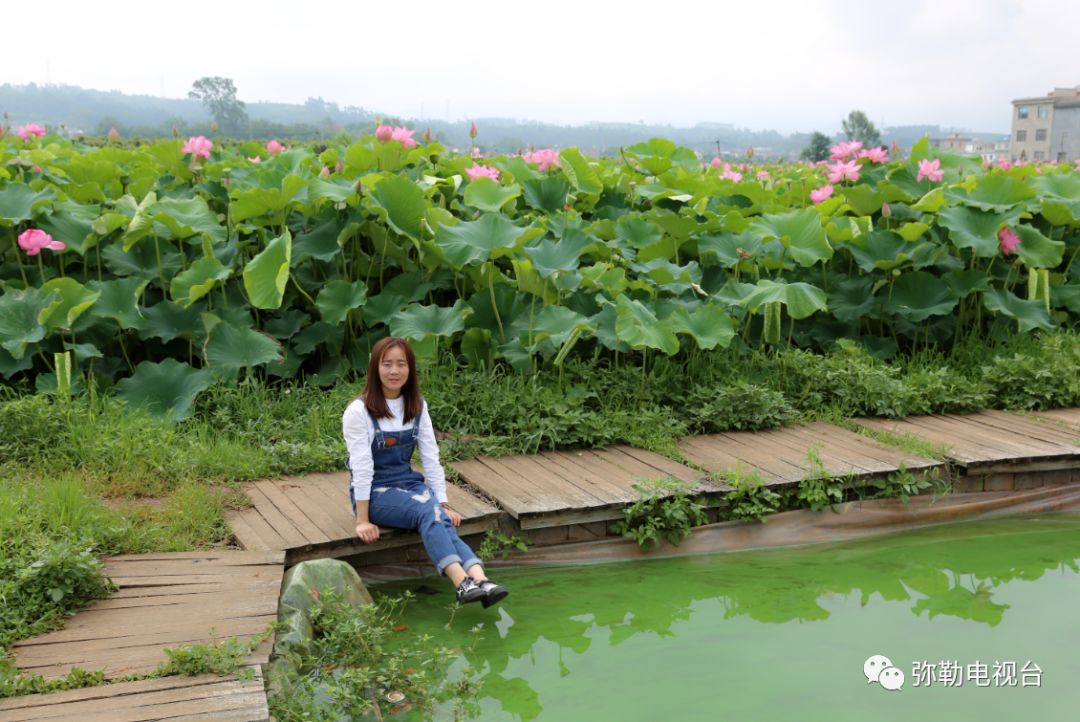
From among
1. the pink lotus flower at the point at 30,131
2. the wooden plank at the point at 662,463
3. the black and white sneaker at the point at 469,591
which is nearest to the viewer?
the black and white sneaker at the point at 469,591

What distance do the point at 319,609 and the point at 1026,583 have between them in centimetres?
Result: 240

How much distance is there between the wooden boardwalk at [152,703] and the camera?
224 centimetres

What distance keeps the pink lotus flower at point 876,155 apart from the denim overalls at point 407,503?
3.80 m

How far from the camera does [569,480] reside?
12.6 ft

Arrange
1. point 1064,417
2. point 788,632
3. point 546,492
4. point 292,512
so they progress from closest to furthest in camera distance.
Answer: point 788,632
point 292,512
point 546,492
point 1064,417

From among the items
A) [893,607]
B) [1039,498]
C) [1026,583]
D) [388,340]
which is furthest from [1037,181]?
[388,340]

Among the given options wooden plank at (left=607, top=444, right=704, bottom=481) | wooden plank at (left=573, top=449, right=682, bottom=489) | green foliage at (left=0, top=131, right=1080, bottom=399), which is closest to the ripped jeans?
wooden plank at (left=573, top=449, right=682, bottom=489)

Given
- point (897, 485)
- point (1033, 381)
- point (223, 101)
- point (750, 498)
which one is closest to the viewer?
point (750, 498)

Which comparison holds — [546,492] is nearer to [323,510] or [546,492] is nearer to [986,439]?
[323,510]

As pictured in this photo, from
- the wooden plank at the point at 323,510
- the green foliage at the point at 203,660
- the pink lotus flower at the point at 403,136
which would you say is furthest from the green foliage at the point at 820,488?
the pink lotus flower at the point at 403,136

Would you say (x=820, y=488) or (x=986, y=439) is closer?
(x=820, y=488)

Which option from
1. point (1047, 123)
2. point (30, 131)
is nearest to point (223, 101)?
point (30, 131)

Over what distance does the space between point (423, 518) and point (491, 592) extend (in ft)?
1.21

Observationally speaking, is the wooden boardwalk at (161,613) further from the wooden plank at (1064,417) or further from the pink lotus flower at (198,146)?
the wooden plank at (1064,417)
